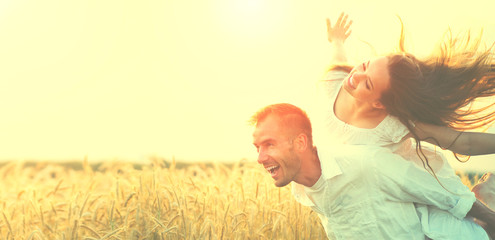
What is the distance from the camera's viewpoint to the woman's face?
10.5ft

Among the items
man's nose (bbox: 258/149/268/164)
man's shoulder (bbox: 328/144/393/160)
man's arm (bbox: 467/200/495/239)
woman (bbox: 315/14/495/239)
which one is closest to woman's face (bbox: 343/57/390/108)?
woman (bbox: 315/14/495/239)

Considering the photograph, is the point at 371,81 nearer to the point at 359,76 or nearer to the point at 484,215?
the point at 359,76

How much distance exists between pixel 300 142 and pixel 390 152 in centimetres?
56

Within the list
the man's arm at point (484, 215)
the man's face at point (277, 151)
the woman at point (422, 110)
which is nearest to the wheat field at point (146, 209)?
the man's face at point (277, 151)

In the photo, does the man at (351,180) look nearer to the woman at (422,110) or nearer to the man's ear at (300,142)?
the man's ear at (300,142)

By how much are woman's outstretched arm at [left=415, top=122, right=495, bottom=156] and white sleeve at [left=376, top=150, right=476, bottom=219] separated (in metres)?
0.19

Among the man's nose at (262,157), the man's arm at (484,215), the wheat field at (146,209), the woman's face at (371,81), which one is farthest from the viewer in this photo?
the wheat field at (146,209)

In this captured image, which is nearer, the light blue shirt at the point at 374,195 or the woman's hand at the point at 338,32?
the light blue shirt at the point at 374,195

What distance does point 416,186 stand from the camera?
10.5ft

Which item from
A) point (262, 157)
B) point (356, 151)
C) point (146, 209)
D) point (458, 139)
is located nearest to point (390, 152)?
point (356, 151)

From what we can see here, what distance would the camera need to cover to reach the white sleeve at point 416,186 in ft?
10.3

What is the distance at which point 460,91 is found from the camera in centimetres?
340

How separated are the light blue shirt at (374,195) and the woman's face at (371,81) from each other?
0.29 metres

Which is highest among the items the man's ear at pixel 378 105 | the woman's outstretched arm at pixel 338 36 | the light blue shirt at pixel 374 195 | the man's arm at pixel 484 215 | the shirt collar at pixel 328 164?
the woman's outstretched arm at pixel 338 36
